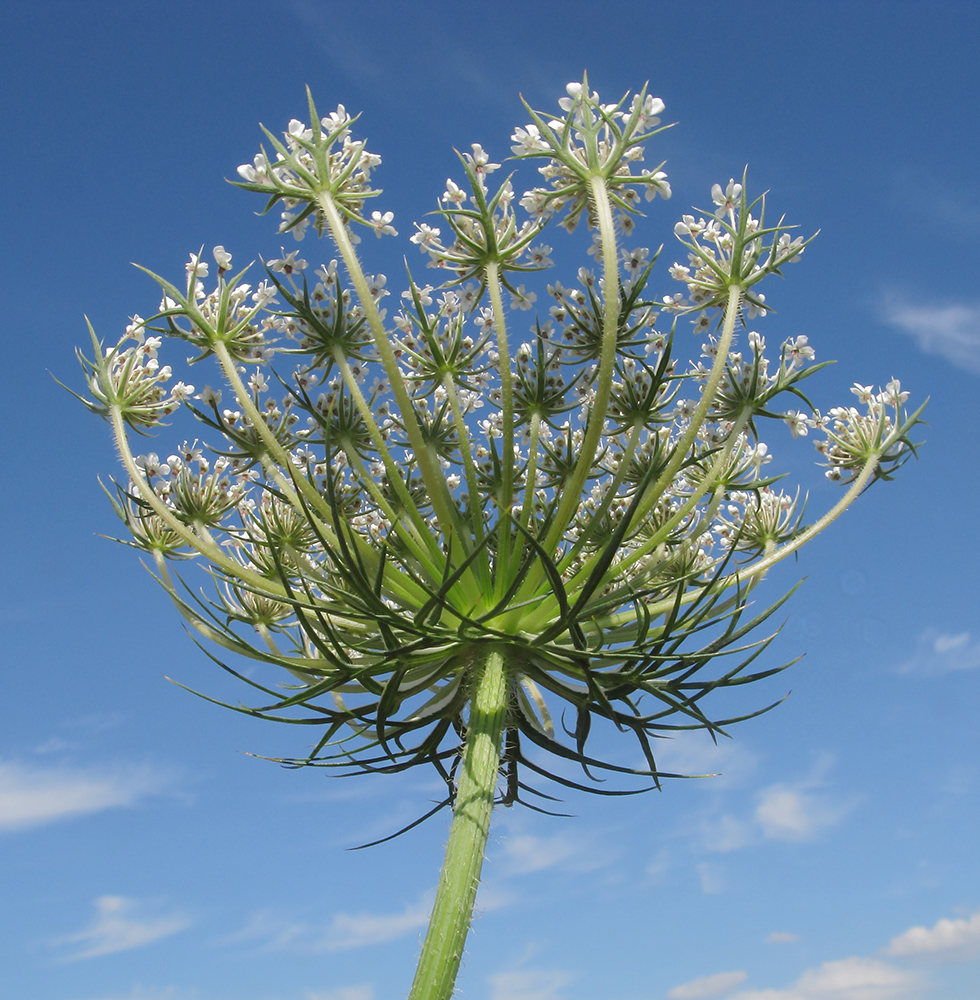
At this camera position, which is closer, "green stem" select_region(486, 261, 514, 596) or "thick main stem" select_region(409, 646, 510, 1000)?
"thick main stem" select_region(409, 646, 510, 1000)

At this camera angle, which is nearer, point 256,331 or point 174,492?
point 256,331

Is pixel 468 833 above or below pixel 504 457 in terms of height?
below

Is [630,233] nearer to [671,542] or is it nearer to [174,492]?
[671,542]

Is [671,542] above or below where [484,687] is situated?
above

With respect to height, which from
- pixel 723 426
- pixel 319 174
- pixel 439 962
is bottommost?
pixel 439 962

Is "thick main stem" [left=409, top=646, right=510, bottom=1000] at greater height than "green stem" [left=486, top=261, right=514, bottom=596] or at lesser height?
lesser

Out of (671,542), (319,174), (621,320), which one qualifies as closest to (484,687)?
(671,542)

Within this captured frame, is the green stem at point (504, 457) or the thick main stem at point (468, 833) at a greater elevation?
the green stem at point (504, 457)

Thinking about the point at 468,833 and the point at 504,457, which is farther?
the point at 504,457
